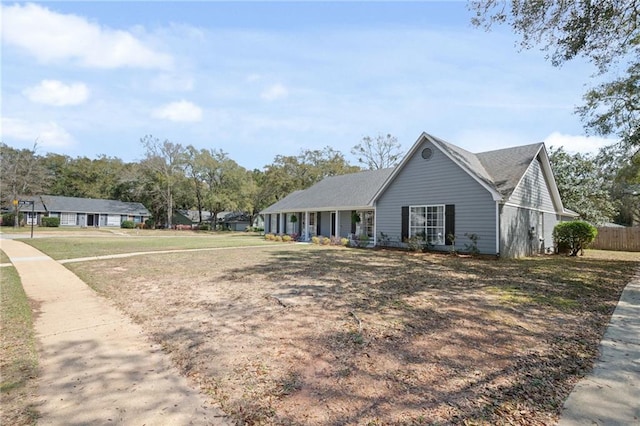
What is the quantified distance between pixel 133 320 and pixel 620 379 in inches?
242

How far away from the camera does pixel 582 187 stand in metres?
23.5

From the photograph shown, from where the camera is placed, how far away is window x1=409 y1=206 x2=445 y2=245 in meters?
14.8

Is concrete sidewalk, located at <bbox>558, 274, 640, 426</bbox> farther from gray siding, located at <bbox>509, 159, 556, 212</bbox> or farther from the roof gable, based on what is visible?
gray siding, located at <bbox>509, 159, 556, 212</bbox>

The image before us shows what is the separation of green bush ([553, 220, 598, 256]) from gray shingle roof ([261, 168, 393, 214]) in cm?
942

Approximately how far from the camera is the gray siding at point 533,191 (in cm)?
1438

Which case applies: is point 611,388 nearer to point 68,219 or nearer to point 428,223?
point 428,223

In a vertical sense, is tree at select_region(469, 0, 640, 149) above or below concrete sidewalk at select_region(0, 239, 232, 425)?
above

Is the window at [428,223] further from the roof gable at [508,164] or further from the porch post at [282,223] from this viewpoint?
the porch post at [282,223]

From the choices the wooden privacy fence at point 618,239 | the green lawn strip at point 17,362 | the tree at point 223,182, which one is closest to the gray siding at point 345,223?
the wooden privacy fence at point 618,239

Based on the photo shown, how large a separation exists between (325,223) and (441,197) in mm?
9732

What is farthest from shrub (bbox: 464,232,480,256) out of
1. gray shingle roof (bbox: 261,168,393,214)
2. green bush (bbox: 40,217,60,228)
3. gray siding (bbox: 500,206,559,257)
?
green bush (bbox: 40,217,60,228)

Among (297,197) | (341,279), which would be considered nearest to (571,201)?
(297,197)

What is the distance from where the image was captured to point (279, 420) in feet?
8.21

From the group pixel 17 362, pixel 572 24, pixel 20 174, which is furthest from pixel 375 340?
pixel 20 174
